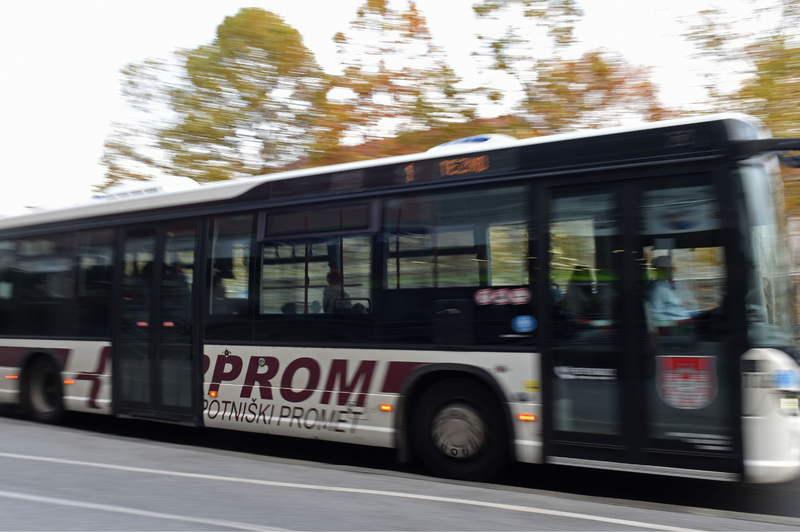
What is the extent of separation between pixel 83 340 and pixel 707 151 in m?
7.86

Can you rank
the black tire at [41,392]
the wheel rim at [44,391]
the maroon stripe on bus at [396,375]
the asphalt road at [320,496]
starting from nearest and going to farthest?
1. the asphalt road at [320,496]
2. the maroon stripe on bus at [396,375]
3. the black tire at [41,392]
4. the wheel rim at [44,391]

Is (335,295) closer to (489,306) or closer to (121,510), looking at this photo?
(489,306)

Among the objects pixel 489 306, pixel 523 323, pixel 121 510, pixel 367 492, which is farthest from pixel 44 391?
pixel 523 323

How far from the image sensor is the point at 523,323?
5.55 meters

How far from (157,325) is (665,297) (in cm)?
589

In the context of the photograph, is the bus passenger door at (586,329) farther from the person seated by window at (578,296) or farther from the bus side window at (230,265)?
the bus side window at (230,265)

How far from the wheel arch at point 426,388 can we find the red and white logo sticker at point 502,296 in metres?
0.61

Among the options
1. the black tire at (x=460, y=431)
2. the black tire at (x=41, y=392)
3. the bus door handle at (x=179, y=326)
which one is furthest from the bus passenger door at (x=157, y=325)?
the black tire at (x=460, y=431)

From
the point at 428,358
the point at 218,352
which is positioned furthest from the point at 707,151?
the point at 218,352

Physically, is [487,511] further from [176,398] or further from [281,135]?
[281,135]

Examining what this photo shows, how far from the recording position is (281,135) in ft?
55.2

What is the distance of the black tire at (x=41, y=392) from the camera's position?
9.21 m

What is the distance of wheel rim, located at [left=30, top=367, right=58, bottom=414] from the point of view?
9312mm

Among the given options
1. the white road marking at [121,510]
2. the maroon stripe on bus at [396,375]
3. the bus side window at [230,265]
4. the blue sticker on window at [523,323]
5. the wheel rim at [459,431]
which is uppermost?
the bus side window at [230,265]
